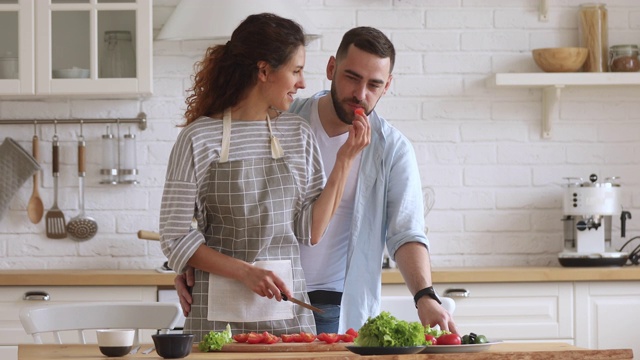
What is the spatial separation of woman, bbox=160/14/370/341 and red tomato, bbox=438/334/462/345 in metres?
0.37

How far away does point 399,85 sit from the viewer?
177 inches

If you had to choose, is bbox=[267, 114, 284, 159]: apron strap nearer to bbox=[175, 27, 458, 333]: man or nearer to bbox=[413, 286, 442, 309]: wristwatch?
bbox=[175, 27, 458, 333]: man

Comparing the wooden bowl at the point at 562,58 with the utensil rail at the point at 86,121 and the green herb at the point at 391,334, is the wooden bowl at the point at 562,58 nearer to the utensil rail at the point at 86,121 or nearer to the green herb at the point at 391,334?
the utensil rail at the point at 86,121

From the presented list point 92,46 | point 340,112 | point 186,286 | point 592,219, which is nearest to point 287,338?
point 186,286

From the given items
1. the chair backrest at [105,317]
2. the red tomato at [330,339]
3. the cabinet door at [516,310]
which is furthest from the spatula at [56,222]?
the red tomato at [330,339]

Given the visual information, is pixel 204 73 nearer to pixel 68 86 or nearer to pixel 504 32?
pixel 68 86

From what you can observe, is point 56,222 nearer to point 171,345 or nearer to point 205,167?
point 205,167

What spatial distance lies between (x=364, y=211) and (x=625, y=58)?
7.09 ft

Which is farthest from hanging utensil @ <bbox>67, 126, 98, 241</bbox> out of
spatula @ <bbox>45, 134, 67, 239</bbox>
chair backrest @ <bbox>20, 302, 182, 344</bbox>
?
chair backrest @ <bbox>20, 302, 182, 344</bbox>

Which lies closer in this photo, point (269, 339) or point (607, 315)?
point (269, 339)

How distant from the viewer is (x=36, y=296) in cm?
386

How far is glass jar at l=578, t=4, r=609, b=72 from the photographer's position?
443cm

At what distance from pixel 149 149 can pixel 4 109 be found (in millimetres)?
634

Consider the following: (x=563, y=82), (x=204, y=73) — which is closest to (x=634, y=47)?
(x=563, y=82)
